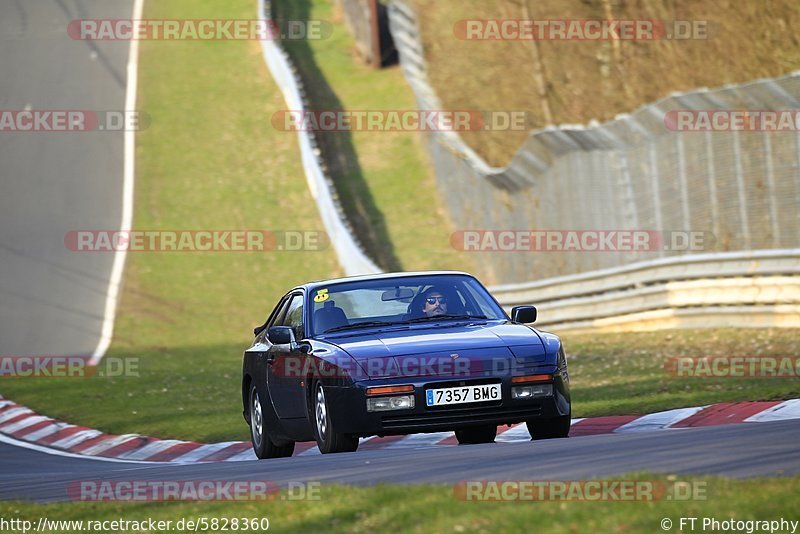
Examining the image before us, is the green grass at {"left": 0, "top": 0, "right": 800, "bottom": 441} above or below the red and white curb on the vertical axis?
above

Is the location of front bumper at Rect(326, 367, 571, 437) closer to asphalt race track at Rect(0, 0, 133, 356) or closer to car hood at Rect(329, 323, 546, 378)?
car hood at Rect(329, 323, 546, 378)

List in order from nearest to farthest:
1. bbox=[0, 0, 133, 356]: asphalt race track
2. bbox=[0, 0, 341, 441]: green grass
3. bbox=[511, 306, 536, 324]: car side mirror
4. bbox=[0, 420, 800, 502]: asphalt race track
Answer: bbox=[0, 420, 800, 502]: asphalt race track < bbox=[511, 306, 536, 324]: car side mirror < bbox=[0, 0, 341, 441]: green grass < bbox=[0, 0, 133, 356]: asphalt race track

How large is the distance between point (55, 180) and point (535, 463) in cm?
2929

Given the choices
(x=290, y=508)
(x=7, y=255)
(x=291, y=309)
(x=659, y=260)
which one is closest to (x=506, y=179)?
(x=659, y=260)

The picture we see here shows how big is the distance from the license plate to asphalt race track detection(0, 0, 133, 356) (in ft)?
54.7

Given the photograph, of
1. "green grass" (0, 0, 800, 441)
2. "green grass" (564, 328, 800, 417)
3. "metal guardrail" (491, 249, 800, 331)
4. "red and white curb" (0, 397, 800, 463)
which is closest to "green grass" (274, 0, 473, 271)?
"green grass" (0, 0, 800, 441)

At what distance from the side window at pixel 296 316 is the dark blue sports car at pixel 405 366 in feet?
0.07

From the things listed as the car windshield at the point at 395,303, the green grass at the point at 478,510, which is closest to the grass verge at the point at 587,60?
the car windshield at the point at 395,303

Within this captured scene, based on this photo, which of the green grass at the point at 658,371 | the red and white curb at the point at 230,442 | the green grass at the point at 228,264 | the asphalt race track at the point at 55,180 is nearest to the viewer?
the red and white curb at the point at 230,442

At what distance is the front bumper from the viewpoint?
11.3 m

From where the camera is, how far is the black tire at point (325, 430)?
37.9ft

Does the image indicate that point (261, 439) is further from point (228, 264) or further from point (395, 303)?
point (228, 264)

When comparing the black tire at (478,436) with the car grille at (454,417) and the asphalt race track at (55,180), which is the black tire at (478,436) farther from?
the asphalt race track at (55,180)

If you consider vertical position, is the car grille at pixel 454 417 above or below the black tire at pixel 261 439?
above
